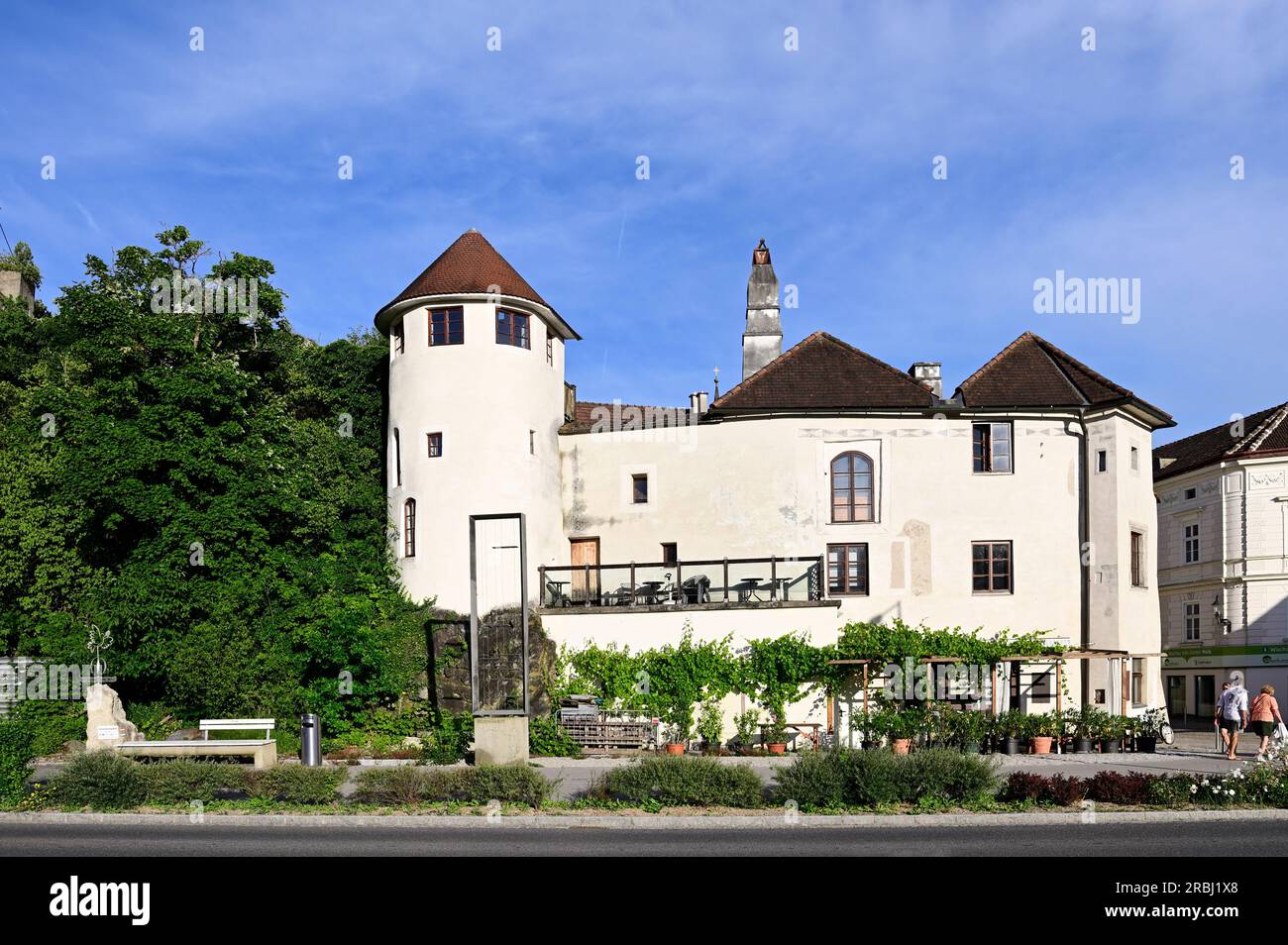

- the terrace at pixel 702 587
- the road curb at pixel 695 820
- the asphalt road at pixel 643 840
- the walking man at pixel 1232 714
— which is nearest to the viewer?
the asphalt road at pixel 643 840

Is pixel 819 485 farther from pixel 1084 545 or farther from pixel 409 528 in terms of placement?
pixel 409 528

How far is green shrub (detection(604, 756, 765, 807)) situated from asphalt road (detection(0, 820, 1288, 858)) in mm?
945

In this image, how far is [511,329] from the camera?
30.3m

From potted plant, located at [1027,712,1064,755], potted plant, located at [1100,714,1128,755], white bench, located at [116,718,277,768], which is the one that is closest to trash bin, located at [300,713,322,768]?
white bench, located at [116,718,277,768]

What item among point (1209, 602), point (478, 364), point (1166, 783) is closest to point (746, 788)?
point (1166, 783)

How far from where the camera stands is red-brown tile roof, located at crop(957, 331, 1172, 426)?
30625mm

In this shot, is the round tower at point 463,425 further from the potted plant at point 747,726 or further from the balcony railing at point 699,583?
the potted plant at point 747,726

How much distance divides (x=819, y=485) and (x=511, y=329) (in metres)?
9.98

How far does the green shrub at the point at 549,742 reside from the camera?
2455 cm

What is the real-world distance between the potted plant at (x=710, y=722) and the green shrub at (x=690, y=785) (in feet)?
33.1

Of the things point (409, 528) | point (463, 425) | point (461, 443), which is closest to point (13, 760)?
point (409, 528)

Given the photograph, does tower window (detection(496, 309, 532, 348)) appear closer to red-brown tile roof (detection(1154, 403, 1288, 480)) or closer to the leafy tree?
the leafy tree

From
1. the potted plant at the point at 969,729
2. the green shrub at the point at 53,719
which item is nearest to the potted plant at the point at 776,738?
the potted plant at the point at 969,729

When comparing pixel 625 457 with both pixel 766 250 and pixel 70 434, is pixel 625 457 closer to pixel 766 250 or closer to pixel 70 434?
pixel 766 250
